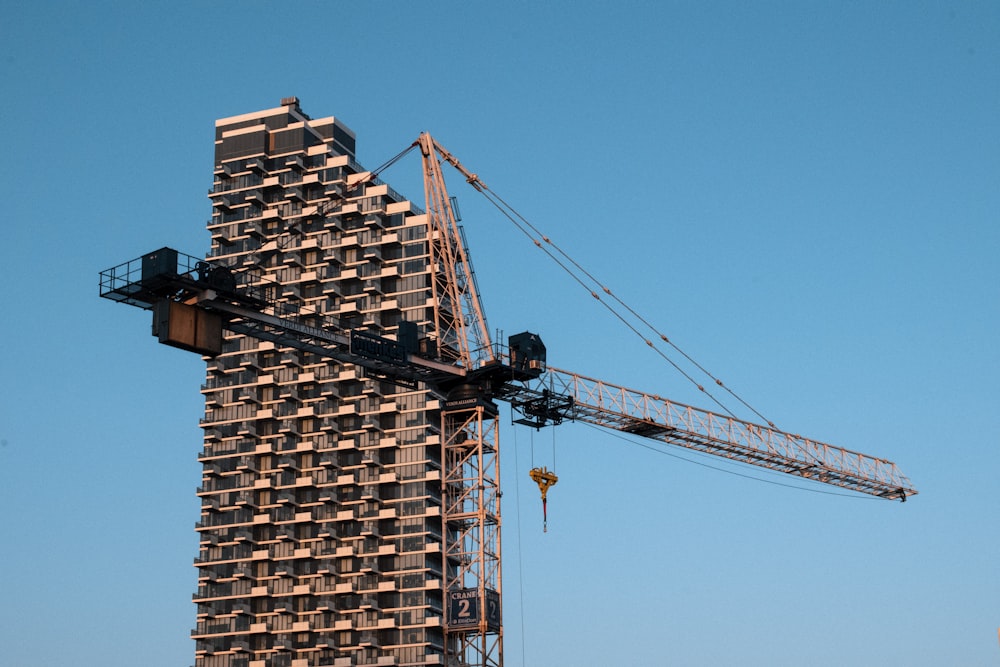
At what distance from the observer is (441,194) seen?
481 feet

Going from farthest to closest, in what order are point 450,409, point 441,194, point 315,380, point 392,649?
point 315,380
point 392,649
point 441,194
point 450,409

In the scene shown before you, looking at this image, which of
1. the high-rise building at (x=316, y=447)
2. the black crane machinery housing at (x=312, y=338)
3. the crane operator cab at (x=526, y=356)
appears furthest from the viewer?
the high-rise building at (x=316, y=447)

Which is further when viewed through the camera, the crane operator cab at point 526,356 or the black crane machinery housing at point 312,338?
the crane operator cab at point 526,356

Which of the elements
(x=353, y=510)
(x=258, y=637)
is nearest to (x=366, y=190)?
(x=353, y=510)

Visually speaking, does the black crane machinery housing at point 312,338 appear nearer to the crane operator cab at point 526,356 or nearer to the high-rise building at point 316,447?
the crane operator cab at point 526,356

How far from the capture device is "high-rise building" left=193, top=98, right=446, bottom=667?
565 feet

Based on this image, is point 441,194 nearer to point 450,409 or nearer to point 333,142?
point 450,409

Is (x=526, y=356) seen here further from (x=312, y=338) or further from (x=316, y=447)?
(x=316, y=447)

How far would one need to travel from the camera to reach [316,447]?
181000mm

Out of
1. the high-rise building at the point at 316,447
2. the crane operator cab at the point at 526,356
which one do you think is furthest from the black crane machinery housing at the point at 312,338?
the high-rise building at the point at 316,447

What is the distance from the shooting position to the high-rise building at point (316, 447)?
17225 centimetres

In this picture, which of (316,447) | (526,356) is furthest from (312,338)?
(316,447)

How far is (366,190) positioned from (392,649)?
188ft

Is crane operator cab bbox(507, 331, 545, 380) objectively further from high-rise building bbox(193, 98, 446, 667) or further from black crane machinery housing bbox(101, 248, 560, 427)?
high-rise building bbox(193, 98, 446, 667)
